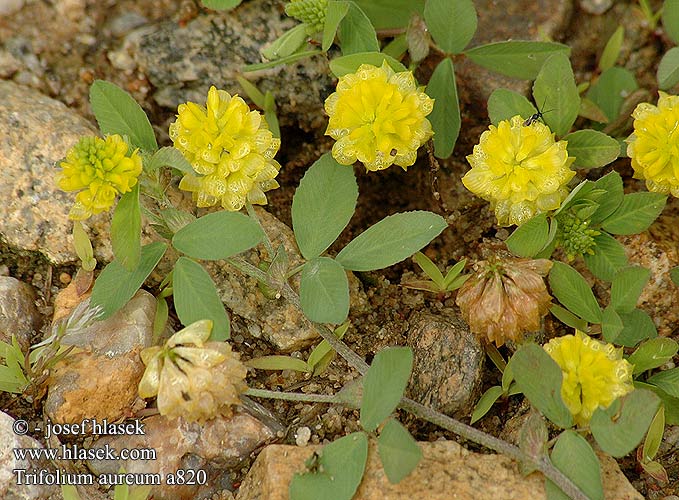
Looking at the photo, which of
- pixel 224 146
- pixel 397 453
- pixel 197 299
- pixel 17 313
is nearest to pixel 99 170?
pixel 224 146

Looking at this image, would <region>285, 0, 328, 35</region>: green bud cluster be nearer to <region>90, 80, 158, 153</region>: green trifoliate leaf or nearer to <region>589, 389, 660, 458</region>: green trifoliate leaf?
<region>90, 80, 158, 153</region>: green trifoliate leaf

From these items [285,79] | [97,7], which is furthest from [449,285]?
[97,7]

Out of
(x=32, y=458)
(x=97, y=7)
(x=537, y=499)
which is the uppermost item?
(x=97, y=7)

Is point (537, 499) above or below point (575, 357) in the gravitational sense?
below

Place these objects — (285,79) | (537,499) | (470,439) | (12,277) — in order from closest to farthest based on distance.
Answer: (537,499) < (470,439) < (12,277) < (285,79)

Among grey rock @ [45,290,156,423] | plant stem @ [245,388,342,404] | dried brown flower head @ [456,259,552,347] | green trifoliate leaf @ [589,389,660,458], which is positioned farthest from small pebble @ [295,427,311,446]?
green trifoliate leaf @ [589,389,660,458]

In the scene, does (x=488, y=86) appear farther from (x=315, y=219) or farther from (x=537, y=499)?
(x=537, y=499)

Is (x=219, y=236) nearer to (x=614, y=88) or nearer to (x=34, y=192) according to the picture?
(x=34, y=192)
